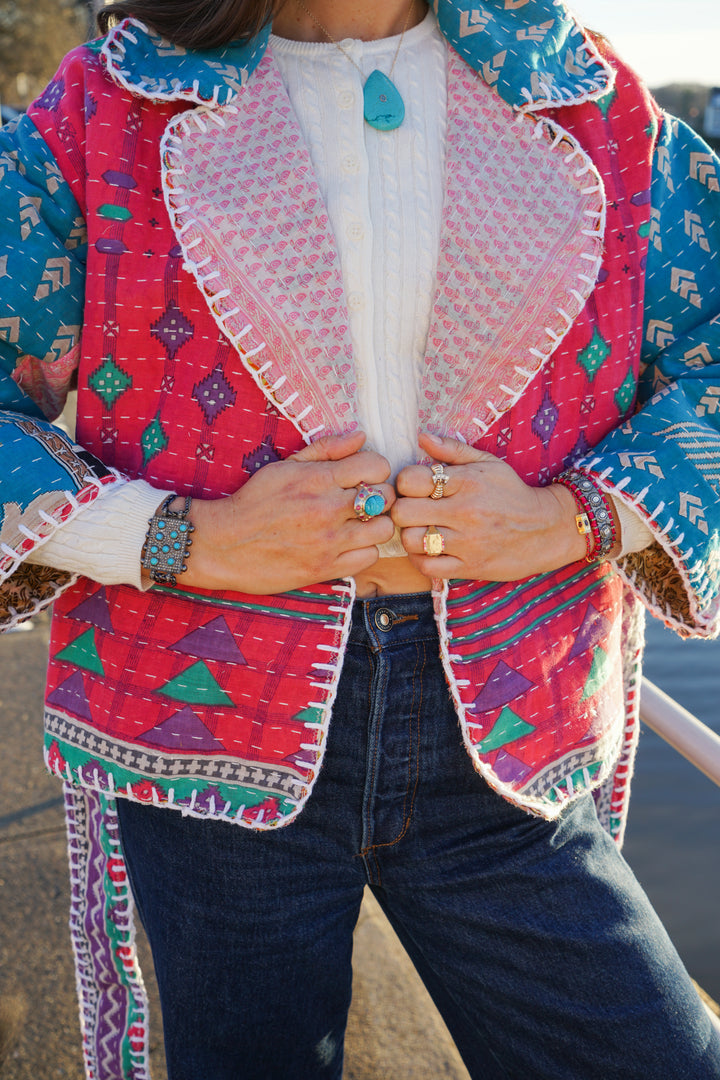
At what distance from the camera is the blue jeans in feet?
3.79

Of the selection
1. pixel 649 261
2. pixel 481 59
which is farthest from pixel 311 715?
pixel 481 59

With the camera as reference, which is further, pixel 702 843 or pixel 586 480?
pixel 702 843

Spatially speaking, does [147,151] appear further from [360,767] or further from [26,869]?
[26,869]

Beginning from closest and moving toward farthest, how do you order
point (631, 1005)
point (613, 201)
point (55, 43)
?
point (631, 1005) < point (613, 201) < point (55, 43)

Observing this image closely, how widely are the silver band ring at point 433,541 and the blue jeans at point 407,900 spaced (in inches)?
4.1

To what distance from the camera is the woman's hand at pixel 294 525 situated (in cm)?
111

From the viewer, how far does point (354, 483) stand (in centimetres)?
112

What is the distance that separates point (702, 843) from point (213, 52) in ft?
12.3

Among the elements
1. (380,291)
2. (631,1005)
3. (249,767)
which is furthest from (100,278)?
(631,1005)

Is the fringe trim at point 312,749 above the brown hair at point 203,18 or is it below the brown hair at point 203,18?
below

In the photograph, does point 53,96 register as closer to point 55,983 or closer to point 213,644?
point 213,644

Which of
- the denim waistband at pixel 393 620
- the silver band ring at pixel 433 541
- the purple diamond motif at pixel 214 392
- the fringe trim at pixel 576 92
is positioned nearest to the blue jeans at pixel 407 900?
the denim waistband at pixel 393 620

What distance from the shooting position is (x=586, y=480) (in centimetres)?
121

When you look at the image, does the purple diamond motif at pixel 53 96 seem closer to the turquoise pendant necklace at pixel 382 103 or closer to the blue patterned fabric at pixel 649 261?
the blue patterned fabric at pixel 649 261
